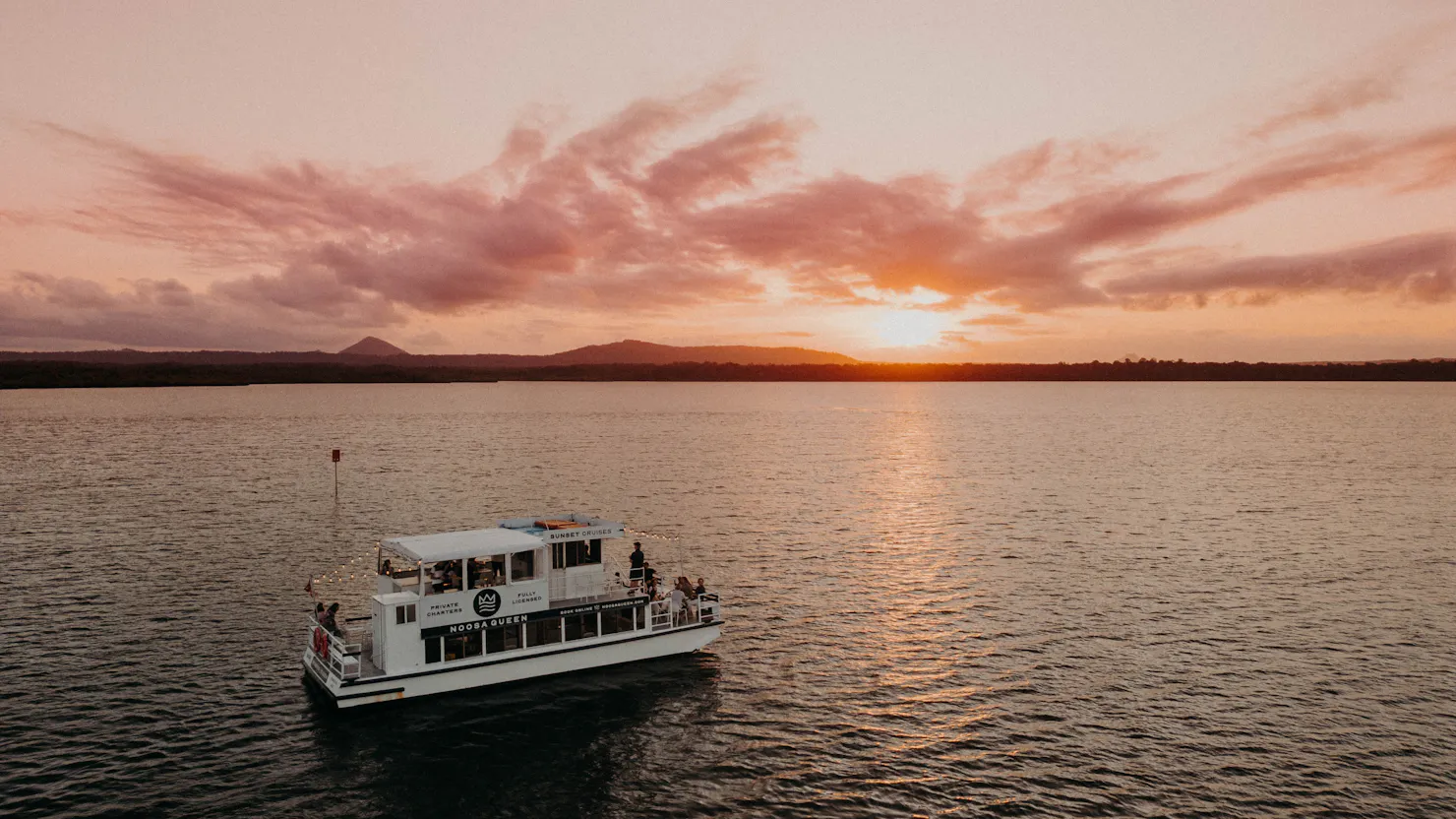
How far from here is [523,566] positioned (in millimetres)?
39750

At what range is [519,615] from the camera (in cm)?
3866

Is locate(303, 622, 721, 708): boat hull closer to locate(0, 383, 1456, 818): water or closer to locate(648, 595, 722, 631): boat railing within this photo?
locate(648, 595, 722, 631): boat railing

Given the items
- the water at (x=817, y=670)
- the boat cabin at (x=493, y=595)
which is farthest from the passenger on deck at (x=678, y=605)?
the water at (x=817, y=670)

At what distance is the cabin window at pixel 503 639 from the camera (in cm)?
3831

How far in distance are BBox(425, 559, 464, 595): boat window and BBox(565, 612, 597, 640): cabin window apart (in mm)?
5538

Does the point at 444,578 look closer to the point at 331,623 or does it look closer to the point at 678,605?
the point at 331,623

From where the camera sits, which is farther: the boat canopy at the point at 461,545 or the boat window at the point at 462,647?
the boat window at the point at 462,647

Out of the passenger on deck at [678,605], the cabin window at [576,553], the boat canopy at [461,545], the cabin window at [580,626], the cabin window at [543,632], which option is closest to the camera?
the boat canopy at [461,545]

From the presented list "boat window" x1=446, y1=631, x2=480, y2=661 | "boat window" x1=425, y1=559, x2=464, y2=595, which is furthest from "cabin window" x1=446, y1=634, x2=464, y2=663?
"boat window" x1=425, y1=559, x2=464, y2=595

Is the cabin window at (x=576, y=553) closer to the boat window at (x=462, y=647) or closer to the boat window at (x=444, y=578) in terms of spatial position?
the boat window at (x=444, y=578)

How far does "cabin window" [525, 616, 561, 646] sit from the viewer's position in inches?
1548

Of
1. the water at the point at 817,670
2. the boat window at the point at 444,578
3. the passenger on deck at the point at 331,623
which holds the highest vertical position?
the boat window at the point at 444,578

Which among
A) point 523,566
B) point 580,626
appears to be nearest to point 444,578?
point 523,566

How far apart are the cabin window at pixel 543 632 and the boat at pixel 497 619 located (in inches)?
1.8
